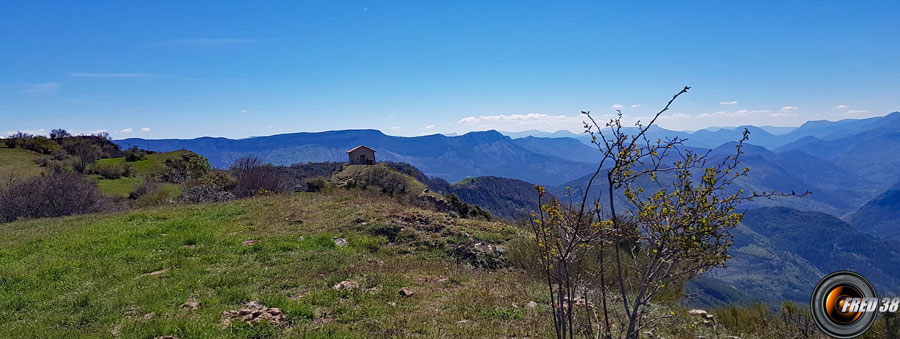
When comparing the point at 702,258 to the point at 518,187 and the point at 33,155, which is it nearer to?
the point at 33,155

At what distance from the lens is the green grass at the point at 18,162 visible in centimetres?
3546

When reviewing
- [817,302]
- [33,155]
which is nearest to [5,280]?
[817,302]

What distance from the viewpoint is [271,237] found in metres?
13.0

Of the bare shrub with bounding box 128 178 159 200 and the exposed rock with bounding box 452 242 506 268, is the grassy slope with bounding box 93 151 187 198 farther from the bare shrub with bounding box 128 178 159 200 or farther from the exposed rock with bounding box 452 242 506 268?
the exposed rock with bounding box 452 242 506 268

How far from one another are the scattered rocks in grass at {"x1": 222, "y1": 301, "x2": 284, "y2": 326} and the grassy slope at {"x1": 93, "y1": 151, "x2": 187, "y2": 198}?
26.3m

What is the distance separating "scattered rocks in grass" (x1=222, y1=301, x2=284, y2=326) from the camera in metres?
6.49

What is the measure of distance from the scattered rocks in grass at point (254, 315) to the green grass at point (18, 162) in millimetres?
38585

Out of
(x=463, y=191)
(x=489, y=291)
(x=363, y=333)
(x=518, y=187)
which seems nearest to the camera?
(x=363, y=333)

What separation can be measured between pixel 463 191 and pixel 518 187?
3894 cm

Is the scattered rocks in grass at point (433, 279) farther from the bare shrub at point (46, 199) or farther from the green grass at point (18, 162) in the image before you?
the green grass at point (18, 162)

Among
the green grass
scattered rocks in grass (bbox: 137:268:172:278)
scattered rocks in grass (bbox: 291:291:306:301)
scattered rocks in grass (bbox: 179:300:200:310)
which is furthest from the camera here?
the green grass

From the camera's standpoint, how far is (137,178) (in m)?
42.9

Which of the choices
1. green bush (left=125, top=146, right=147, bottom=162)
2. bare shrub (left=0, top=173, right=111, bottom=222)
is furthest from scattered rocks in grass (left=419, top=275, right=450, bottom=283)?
green bush (left=125, top=146, right=147, bottom=162)

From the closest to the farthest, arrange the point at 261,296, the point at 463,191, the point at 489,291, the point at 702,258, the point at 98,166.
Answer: the point at 702,258 < the point at 261,296 < the point at 489,291 < the point at 98,166 < the point at 463,191
